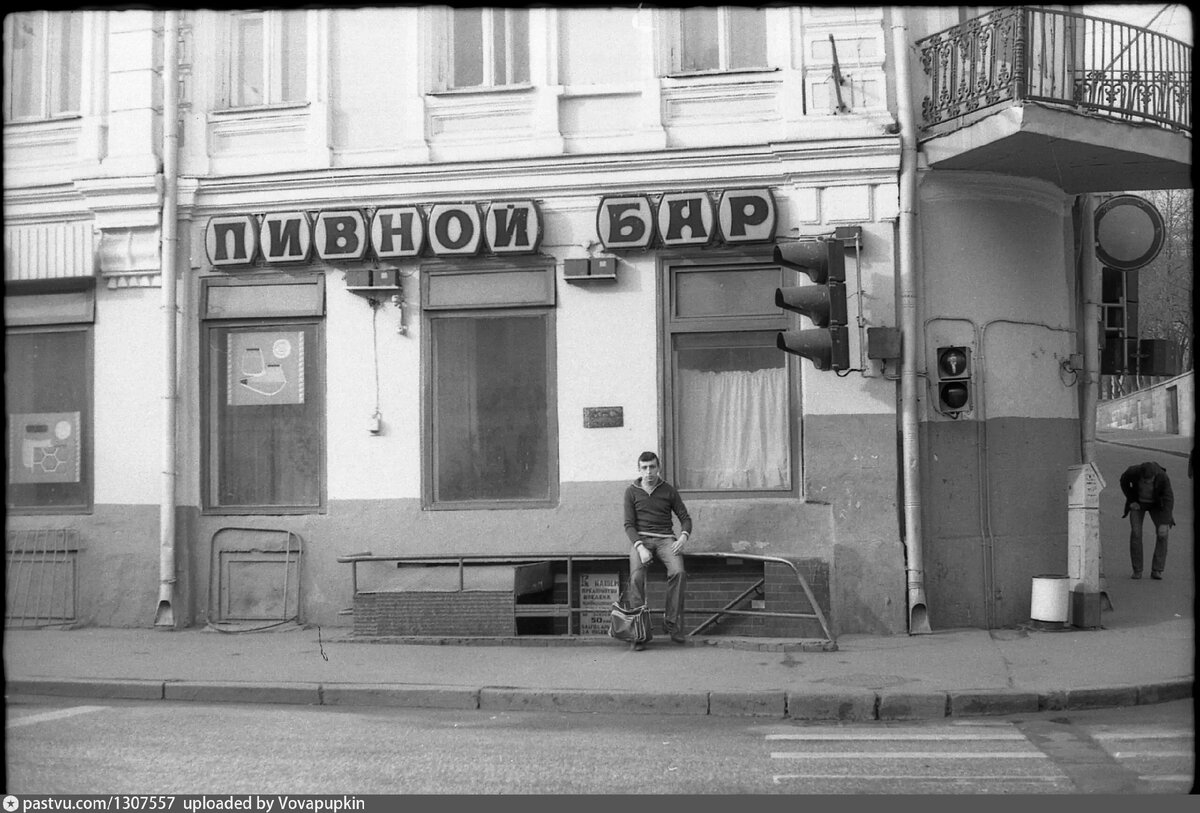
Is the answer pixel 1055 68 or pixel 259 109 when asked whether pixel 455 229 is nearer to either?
pixel 259 109

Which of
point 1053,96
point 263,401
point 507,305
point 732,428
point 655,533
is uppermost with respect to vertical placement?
point 1053,96

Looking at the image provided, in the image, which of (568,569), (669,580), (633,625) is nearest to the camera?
(633,625)

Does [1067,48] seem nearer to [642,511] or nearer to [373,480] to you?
[642,511]

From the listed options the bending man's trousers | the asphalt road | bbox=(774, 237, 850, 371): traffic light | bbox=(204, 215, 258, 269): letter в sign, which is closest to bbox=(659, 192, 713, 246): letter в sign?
bbox=(774, 237, 850, 371): traffic light

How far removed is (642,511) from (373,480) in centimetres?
313

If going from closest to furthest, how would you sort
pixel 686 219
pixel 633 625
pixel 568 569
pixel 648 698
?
pixel 648 698 < pixel 633 625 < pixel 568 569 < pixel 686 219

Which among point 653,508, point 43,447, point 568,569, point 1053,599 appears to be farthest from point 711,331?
point 43,447

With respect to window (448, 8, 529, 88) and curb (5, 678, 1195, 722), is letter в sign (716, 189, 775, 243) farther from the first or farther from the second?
curb (5, 678, 1195, 722)

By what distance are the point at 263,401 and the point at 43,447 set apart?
8.82 feet

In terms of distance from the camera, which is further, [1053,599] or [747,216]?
[747,216]

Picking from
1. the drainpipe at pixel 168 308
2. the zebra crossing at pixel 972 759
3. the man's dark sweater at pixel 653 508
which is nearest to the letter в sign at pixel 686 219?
the man's dark sweater at pixel 653 508

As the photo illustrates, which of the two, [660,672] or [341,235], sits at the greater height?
[341,235]

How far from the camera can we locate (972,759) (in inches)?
276

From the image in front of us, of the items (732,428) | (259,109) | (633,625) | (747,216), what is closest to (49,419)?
(259,109)
